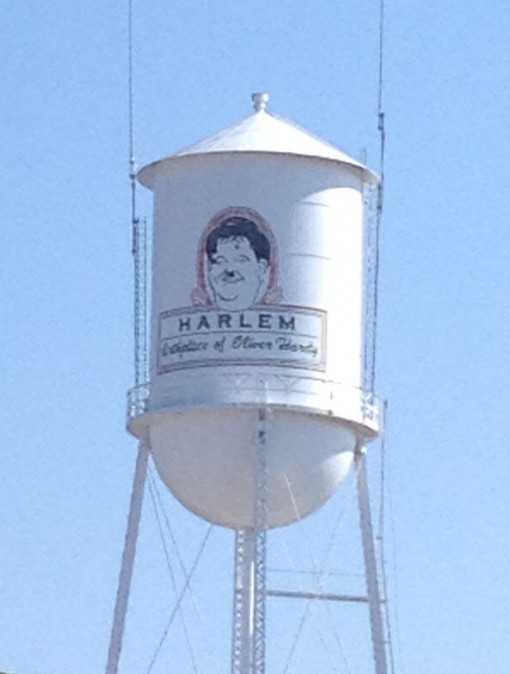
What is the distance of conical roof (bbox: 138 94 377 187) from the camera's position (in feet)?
234

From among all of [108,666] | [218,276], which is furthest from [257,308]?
[108,666]

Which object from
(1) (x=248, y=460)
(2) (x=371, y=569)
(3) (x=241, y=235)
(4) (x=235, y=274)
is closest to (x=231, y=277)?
(4) (x=235, y=274)

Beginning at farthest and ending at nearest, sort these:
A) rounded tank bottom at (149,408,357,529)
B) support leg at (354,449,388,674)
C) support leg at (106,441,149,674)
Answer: support leg at (106,441,149,674) < support leg at (354,449,388,674) < rounded tank bottom at (149,408,357,529)

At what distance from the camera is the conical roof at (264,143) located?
7138 cm

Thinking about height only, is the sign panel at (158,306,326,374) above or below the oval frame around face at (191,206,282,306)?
below

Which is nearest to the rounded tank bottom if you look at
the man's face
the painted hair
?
the man's face

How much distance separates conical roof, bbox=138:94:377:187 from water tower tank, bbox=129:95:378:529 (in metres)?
0.06

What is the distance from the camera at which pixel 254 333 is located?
232ft

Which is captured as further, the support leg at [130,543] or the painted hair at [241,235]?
the support leg at [130,543]

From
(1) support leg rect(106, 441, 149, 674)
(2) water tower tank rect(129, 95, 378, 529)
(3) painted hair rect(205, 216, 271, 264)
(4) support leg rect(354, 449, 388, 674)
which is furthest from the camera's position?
(1) support leg rect(106, 441, 149, 674)

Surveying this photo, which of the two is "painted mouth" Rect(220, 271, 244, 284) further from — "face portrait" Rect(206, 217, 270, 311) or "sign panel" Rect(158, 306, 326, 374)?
"sign panel" Rect(158, 306, 326, 374)

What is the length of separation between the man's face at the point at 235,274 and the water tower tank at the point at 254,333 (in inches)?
0.6

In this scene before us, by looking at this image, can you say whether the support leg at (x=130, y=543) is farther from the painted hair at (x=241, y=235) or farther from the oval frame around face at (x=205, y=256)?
the painted hair at (x=241, y=235)

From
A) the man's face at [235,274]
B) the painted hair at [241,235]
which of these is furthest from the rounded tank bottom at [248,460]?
the painted hair at [241,235]
